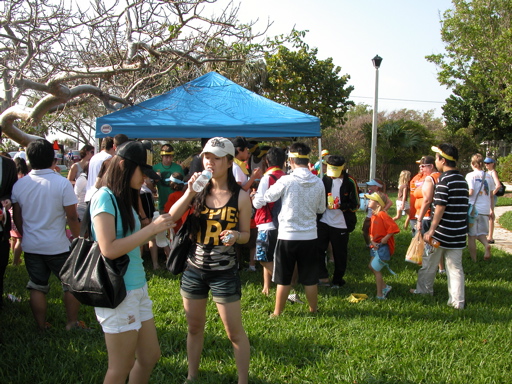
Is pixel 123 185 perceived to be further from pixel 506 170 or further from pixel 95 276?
pixel 506 170


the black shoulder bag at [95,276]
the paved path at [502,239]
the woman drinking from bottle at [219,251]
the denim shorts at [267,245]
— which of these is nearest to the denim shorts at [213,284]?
the woman drinking from bottle at [219,251]

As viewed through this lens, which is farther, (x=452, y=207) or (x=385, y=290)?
(x=385, y=290)

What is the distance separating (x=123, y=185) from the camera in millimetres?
2496

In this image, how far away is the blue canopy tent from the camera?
7.04 meters

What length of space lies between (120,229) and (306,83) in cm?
1775

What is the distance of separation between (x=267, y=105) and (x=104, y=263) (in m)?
6.00

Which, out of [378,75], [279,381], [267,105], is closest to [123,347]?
[279,381]

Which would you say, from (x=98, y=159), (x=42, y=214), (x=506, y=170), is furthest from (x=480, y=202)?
(x=506, y=170)

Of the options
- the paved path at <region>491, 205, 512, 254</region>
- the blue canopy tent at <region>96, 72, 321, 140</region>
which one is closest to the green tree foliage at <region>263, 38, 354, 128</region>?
the paved path at <region>491, 205, 512, 254</region>

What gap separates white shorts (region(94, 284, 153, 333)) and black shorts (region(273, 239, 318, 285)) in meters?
2.30

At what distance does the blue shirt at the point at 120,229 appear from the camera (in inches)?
94.7

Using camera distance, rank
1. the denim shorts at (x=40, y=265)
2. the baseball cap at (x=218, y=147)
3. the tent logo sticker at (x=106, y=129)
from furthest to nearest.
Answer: the tent logo sticker at (x=106, y=129), the denim shorts at (x=40, y=265), the baseball cap at (x=218, y=147)

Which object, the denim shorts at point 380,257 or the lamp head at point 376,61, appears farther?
the lamp head at point 376,61

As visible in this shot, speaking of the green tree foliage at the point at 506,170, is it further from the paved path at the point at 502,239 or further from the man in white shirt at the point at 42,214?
the man in white shirt at the point at 42,214
